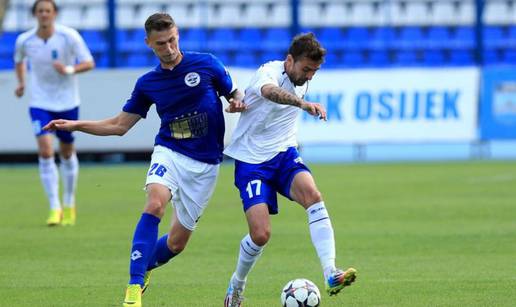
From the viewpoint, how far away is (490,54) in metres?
29.1

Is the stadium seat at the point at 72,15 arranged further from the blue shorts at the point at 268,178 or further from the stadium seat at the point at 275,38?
the blue shorts at the point at 268,178

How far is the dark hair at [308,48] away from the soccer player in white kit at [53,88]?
582cm

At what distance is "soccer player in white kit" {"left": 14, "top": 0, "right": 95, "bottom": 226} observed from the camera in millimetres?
13219

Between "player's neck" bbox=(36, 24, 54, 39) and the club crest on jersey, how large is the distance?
19.4ft

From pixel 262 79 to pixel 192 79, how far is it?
478mm

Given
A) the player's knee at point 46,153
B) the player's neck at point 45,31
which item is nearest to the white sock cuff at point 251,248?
the player's knee at point 46,153

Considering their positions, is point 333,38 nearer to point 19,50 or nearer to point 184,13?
point 184,13

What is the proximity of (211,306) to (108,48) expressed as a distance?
62.7ft

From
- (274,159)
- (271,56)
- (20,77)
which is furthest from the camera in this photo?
(271,56)

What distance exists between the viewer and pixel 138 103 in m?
8.02

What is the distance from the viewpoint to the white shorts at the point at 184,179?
773cm

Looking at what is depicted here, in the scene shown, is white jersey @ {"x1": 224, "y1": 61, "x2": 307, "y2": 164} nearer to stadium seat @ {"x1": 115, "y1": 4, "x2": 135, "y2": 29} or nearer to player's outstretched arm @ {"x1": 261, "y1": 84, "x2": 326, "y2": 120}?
player's outstretched arm @ {"x1": 261, "y1": 84, "x2": 326, "y2": 120}

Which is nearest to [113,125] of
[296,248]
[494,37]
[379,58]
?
[296,248]

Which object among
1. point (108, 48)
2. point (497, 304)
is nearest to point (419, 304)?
point (497, 304)
